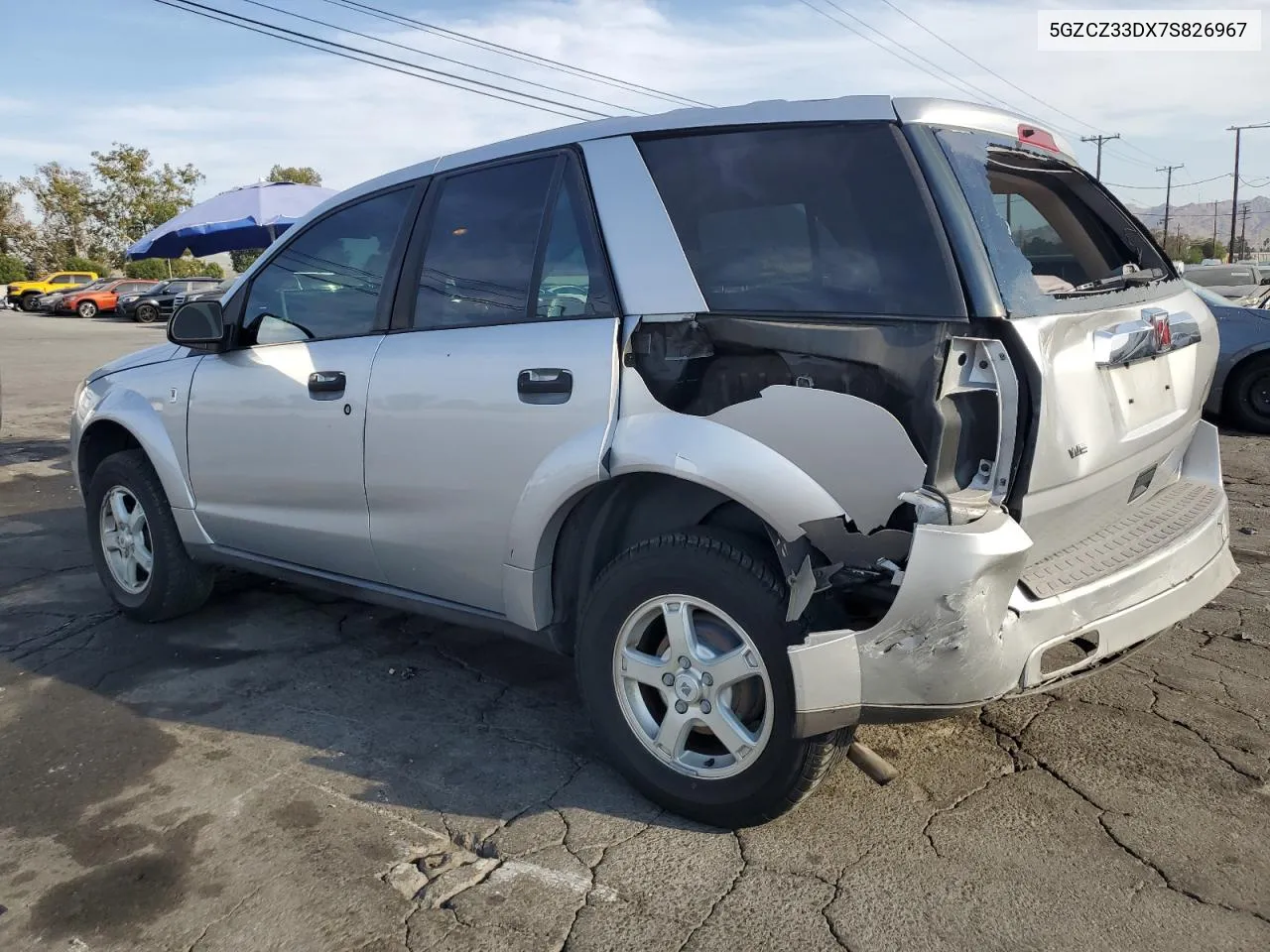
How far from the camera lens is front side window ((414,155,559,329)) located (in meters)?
3.40

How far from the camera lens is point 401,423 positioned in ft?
11.7

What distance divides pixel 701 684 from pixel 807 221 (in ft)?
4.28

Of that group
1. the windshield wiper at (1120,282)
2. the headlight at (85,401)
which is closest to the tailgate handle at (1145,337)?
the windshield wiper at (1120,282)

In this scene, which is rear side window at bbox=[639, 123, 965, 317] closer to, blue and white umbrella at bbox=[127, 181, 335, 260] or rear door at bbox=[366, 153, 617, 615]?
rear door at bbox=[366, 153, 617, 615]

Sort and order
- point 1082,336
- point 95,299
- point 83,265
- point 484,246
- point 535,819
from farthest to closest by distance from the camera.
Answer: point 83,265 → point 95,299 → point 484,246 → point 535,819 → point 1082,336

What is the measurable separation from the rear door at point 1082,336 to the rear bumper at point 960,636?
18cm

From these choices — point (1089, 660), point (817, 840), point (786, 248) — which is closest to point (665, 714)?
point (817, 840)

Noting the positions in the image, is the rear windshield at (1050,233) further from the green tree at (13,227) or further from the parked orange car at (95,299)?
the green tree at (13,227)

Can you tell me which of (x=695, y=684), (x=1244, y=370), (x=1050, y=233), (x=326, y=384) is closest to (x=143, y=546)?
(x=326, y=384)

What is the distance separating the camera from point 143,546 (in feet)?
15.7

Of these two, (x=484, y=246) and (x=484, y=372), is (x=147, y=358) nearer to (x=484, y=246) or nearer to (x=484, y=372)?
(x=484, y=246)

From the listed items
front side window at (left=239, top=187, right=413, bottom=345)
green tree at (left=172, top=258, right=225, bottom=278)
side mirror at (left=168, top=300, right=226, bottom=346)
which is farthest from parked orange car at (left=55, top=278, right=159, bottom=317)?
front side window at (left=239, top=187, right=413, bottom=345)

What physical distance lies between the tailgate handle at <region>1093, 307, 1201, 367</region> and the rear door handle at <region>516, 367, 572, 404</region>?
147cm

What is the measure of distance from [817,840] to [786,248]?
1.65 metres
